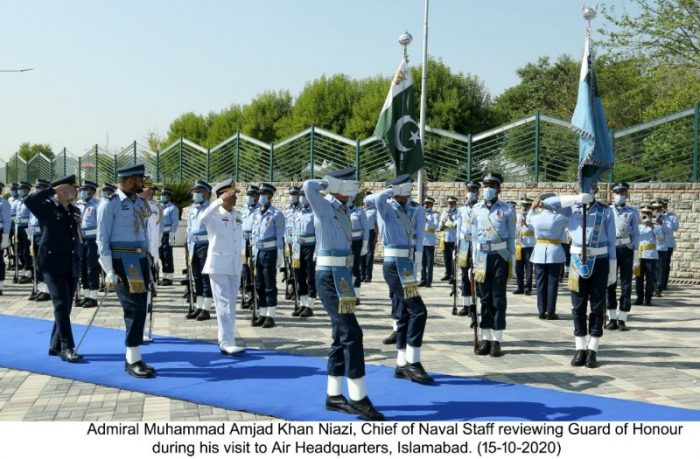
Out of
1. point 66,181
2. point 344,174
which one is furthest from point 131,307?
point 344,174

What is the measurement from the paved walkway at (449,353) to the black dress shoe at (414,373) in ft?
1.99

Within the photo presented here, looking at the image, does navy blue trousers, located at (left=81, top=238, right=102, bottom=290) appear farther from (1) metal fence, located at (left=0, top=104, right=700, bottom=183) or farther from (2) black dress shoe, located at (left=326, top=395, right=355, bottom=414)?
(1) metal fence, located at (left=0, top=104, right=700, bottom=183)

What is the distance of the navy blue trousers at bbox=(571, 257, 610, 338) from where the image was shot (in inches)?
333

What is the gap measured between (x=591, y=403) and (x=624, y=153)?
14225 mm

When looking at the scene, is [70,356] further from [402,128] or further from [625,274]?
[625,274]

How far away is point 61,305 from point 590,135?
21.3 feet

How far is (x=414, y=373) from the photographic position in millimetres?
7539

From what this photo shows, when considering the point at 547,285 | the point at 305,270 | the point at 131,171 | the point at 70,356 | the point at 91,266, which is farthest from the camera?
the point at 91,266

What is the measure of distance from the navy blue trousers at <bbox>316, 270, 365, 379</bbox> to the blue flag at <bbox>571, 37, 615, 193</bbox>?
3672mm

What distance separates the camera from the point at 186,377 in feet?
25.5

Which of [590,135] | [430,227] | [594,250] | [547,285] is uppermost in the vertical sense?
[590,135]

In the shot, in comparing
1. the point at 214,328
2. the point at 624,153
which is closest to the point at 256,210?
the point at 214,328

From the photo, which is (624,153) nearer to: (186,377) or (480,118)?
(186,377)

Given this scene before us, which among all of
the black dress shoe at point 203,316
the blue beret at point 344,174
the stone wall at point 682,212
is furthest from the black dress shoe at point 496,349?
the stone wall at point 682,212
